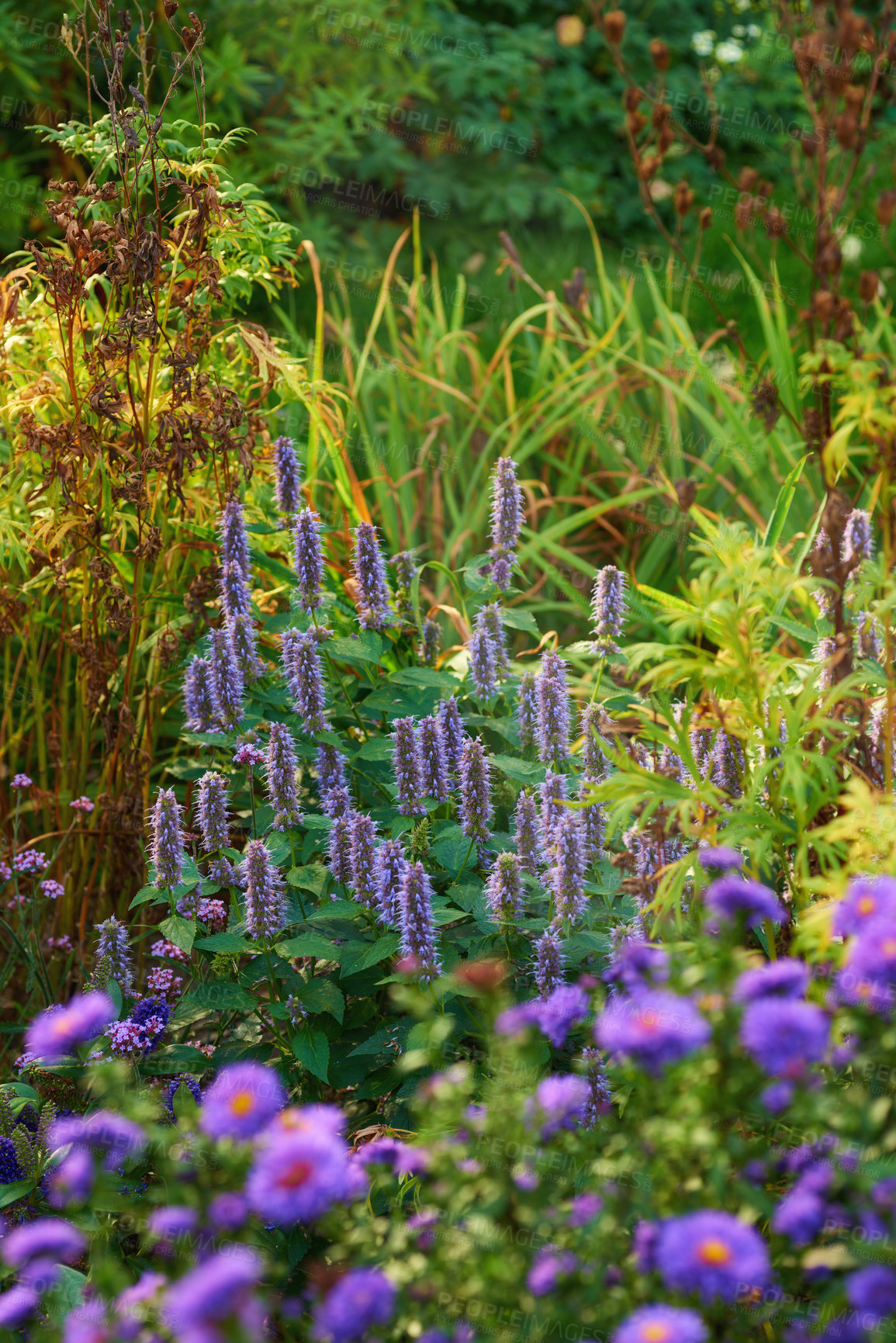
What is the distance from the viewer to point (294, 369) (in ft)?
10.7

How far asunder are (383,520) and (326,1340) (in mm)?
3583

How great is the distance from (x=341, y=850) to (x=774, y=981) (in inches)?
45.7

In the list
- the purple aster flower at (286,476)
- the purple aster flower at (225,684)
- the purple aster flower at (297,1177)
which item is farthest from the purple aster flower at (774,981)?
the purple aster flower at (286,476)

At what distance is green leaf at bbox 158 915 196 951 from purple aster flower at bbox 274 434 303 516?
1.04 m

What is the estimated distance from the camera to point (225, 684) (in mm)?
2531

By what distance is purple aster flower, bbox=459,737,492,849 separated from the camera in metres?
2.30

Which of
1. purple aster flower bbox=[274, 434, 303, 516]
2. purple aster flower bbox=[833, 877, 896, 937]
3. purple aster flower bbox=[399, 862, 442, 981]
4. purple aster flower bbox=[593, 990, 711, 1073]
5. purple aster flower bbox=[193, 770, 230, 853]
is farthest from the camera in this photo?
purple aster flower bbox=[274, 434, 303, 516]

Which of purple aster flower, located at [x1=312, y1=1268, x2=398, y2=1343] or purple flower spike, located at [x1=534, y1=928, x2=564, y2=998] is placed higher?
purple aster flower, located at [x1=312, y1=1268, x2=398, y2=1343]

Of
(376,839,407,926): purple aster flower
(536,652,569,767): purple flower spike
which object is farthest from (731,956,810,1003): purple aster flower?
(536,652,569,767): purple flower spike

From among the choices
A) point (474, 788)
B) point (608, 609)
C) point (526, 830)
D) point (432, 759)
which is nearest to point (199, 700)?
point (432, 759)

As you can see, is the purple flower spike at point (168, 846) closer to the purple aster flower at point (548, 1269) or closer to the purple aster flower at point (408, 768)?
the purple aster flower at point (408, 768)

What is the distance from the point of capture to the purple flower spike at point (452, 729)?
245 cm

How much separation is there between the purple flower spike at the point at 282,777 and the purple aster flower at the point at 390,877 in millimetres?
300

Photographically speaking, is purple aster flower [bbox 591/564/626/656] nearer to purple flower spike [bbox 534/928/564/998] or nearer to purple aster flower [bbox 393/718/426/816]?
purple aster flower [bbox 393/718/426/816]
